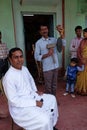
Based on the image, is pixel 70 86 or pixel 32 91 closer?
pixel 32 91

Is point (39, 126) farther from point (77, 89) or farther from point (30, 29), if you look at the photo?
point (30, 29)

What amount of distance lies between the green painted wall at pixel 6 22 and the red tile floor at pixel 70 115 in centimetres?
154

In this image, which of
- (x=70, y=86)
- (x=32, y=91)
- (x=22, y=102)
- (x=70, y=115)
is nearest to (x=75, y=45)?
(x=70, y=86)

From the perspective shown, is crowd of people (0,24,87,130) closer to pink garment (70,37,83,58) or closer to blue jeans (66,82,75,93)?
blue jeans (66,82,75,93)

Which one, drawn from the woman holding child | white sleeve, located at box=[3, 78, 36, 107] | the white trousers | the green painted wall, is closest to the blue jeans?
the woman holding child

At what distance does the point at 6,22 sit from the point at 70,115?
2637 mm

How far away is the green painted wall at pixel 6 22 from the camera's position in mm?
4605

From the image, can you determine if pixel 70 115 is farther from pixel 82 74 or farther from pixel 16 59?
pixel 16 59

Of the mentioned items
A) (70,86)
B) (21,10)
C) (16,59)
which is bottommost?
(70,86)

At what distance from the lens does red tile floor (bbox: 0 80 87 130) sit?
310 cm

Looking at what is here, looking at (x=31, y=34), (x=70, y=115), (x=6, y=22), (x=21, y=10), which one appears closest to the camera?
(x=70, y=115)

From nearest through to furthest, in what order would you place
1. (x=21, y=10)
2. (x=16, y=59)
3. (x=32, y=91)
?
(x=16, y=59), (x=32, y=91), (x=21, y=10)

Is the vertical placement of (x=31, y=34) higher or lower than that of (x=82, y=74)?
higher

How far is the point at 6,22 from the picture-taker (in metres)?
4.68
